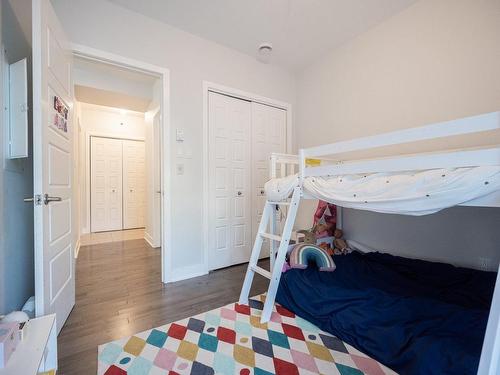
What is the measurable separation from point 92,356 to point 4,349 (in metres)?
0.60

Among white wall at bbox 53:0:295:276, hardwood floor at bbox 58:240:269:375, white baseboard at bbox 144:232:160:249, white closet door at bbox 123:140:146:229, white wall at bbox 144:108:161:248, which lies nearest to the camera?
hardwood floor at bbox 58:240:269:375

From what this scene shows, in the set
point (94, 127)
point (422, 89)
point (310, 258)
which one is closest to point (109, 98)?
point (94, 127)

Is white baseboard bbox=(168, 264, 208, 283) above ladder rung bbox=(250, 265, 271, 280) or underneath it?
underneath

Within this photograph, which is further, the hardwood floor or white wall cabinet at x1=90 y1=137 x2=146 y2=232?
white wall cabinet at x1=90 y1=137 x2=146 y2=232

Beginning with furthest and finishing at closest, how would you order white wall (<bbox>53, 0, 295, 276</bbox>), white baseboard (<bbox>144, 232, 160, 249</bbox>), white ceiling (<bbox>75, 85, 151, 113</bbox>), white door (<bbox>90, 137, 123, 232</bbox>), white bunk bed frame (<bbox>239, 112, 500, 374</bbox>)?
white door (<bbox>90, 137, 123, 232</bbox>) < white baseboard (<bbox>144, 232, 160, 249</bbox>) < white ceiling (<bbox>75, 85, 151, 113</bbox>) < white wall (<bbox>53, 0, 295, 276</bbox>) < white bunk bed frame (<bbox>239, 112, 500, 374</bbox>)

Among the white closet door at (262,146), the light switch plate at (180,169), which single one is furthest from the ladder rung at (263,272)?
the light switch plate at (180,169)

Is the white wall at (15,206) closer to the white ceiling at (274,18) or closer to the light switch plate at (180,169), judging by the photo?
the white ceiling at (274,18)

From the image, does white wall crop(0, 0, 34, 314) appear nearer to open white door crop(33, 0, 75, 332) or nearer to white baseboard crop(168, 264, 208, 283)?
open white door crop(33, 0, 75, 332)

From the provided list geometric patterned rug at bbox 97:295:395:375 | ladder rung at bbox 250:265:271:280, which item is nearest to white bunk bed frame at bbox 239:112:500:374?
ladder rung at bbox 250:265:271:280

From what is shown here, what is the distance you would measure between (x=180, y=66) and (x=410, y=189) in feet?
7.92

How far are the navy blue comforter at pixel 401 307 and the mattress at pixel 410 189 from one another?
0.62 meters

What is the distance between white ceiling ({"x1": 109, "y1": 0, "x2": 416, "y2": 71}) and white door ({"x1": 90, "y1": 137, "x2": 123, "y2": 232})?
3.45 metres

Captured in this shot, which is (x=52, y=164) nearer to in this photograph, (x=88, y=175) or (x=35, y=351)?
(x=35, y=351)

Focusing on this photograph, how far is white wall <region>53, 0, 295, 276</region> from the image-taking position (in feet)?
6.83
